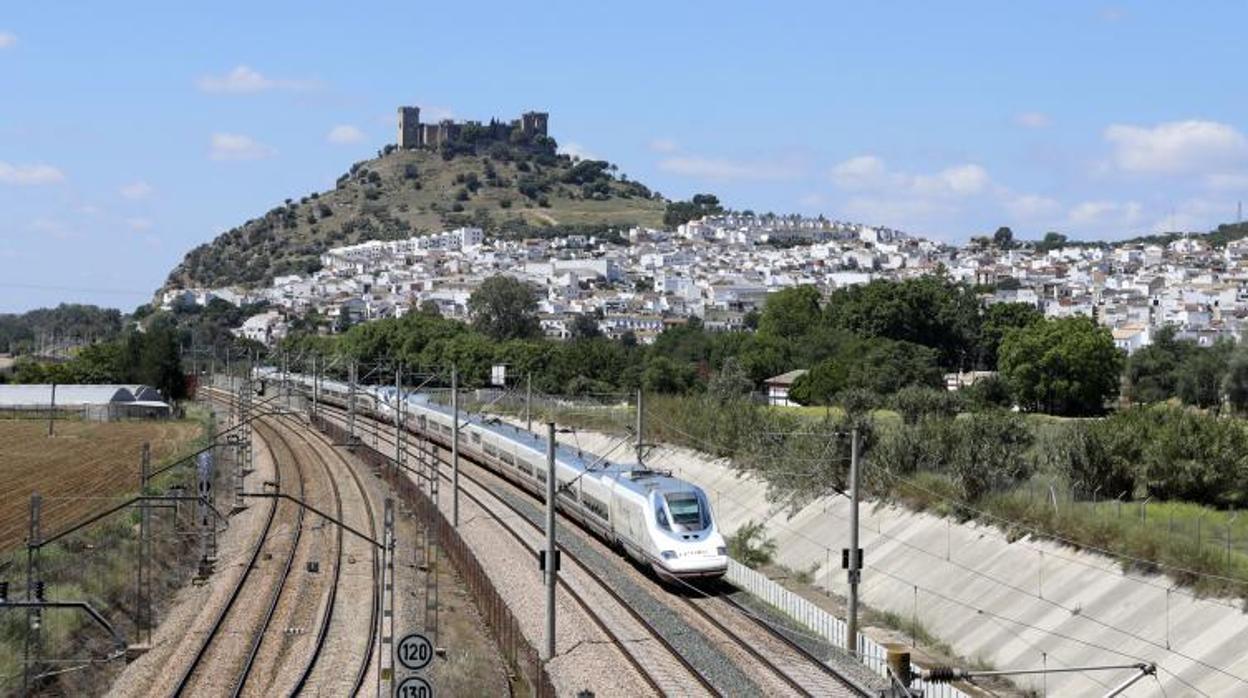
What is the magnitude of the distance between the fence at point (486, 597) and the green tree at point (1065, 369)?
49.6 meters

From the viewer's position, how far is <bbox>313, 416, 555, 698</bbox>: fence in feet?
86.8

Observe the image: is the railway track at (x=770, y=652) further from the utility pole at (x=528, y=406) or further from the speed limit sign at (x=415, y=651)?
the utility pole at (x=528, y=406)

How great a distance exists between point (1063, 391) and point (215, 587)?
217 ft

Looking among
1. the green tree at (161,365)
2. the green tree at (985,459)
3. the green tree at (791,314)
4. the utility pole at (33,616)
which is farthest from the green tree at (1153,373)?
the utility pole at (33,616)

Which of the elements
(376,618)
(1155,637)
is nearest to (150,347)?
(376,618)

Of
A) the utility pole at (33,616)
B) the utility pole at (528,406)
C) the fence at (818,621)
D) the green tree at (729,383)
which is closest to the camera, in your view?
the utility pole at (33,616)

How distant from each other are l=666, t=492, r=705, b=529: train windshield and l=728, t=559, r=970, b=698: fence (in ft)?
7.75

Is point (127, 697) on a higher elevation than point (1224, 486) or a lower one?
lower

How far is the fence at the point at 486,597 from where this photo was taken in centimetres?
2646

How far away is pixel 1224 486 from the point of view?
3891cm

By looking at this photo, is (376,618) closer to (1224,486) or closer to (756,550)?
(756,550)

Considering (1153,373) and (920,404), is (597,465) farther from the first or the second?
(1153,373)

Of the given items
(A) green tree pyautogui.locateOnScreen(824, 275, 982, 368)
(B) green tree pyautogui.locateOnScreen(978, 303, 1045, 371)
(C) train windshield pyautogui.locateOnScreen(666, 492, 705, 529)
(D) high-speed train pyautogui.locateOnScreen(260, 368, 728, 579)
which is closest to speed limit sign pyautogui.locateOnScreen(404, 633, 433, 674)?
(D) high-speed train pyautogui.locateOnScreen(260, 368, 728, 579)

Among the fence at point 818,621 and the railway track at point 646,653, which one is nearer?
the fence at point 818,621
